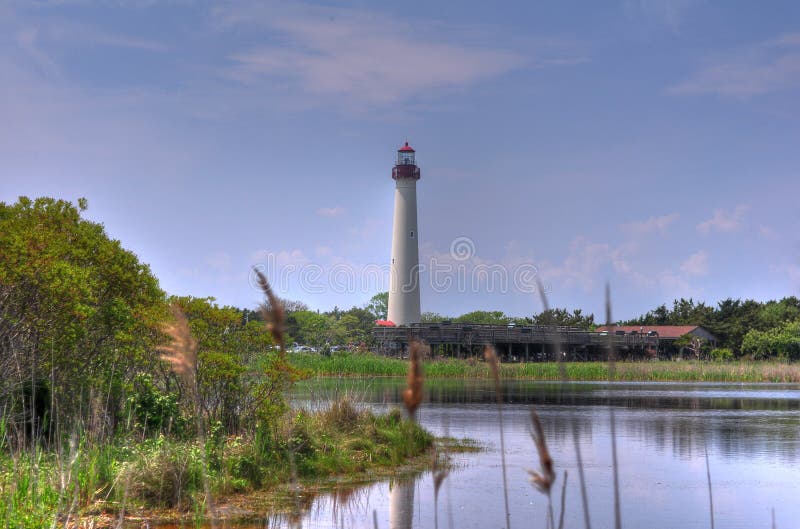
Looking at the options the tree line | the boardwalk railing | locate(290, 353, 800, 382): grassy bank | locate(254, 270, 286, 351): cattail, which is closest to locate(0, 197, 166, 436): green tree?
the tree line

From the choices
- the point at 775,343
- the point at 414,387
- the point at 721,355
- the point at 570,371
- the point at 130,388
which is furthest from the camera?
the point at 721,355

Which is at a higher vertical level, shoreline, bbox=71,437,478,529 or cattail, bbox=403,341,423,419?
cattail, bbox=403,341,423,419

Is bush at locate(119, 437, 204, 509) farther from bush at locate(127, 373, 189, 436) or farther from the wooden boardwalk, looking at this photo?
the wooden boardwalk

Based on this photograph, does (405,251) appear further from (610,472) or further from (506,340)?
(610,472)

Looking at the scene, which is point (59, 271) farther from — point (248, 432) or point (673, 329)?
point (673, 329)

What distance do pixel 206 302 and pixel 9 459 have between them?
4730mm

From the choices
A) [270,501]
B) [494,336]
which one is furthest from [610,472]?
[494,336]

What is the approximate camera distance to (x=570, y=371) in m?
53.2

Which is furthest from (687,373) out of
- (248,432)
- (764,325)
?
(248,432)

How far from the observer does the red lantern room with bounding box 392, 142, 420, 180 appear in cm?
6894

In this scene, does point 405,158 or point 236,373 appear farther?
point 405,158

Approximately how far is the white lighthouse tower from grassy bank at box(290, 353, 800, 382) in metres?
12.3

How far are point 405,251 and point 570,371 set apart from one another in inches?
731

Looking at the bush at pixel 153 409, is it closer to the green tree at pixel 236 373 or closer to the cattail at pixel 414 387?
the green tree at pixel 236 373
